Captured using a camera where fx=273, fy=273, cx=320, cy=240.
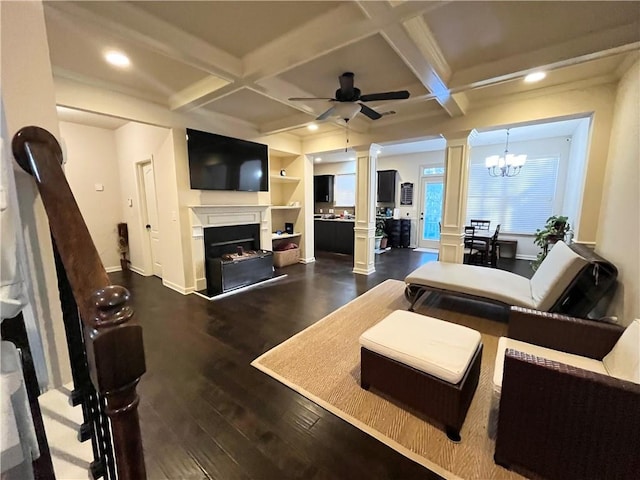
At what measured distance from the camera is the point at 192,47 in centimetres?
229

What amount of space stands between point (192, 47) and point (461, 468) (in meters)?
3.46

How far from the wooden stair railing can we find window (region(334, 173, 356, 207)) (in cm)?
762

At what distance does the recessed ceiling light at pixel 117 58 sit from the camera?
246 centimetres

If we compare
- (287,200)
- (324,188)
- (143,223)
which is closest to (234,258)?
(143,223)

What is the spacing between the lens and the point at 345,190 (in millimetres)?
Answer: 8250

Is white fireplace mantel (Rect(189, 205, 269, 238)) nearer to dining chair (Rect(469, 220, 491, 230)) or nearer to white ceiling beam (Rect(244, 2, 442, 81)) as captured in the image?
white ceiling beam (Rect(244, 2, 442, 81))

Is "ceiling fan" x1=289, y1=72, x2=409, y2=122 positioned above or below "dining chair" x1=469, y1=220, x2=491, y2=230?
above

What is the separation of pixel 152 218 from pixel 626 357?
567cm

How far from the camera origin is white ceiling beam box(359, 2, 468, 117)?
1863mm

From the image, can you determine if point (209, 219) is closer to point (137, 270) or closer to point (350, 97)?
point (137, 270)

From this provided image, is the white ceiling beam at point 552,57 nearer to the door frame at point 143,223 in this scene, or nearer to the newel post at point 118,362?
the newel post at point 118,362

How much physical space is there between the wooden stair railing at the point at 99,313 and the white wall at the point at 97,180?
200 inches

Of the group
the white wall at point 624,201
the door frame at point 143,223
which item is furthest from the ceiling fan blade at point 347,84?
the door frame at point 143,223

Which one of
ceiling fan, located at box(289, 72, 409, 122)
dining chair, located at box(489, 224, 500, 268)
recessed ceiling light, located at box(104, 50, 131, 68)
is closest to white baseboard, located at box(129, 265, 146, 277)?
recessed ceiling light, located at box(104, 50, 131, 68)
